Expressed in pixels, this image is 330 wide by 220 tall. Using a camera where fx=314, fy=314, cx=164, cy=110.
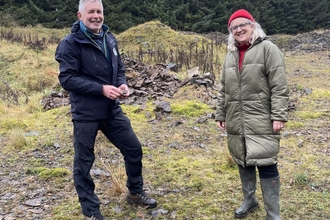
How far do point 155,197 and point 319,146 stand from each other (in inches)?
116

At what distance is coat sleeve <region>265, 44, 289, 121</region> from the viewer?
2.52m

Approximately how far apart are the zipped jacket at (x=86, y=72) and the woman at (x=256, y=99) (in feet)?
3.53

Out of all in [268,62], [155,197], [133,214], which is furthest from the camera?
[155,197]

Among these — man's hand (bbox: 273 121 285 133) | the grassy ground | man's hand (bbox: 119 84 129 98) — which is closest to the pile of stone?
the grassy ground

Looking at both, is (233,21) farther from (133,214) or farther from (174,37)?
(174,37)

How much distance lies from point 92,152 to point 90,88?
0.62 meters

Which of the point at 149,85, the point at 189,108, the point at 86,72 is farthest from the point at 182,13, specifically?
the point at 86,72

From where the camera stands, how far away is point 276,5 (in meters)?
40.1

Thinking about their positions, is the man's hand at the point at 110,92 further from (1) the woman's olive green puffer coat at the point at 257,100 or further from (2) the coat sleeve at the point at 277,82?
(2) the coat sleeve at the point at 277,82

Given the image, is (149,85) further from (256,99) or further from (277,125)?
(277,125)

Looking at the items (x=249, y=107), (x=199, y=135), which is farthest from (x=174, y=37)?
(x=249, y=107)

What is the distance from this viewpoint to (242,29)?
2.65 meters

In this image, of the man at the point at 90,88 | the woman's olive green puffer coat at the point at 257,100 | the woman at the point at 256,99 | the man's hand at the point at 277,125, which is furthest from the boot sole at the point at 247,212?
the man at the point at 90,88

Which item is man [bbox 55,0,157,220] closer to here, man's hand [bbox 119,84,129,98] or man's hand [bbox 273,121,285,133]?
man's hand [bbox 119,84,129,98]
